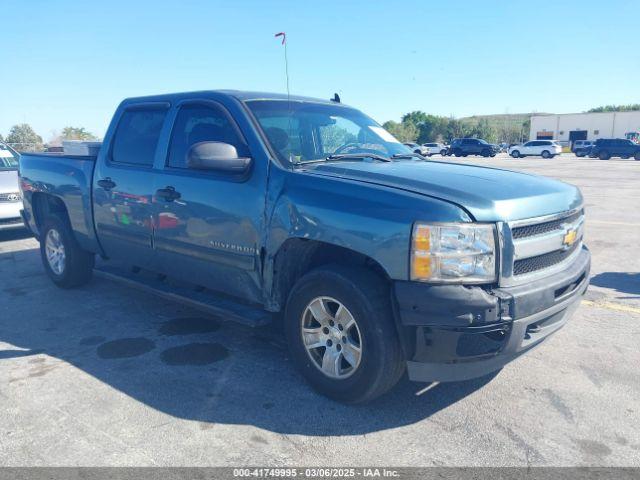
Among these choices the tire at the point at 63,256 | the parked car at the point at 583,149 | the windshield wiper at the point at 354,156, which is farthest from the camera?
the parked car at the point at 583,149

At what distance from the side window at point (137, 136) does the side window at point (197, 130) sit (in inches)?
10.7

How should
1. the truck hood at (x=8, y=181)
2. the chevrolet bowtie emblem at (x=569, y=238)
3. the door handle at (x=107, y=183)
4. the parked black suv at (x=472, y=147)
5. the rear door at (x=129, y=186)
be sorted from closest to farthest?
the chevrolet bowtie emblem at (x=569, y=238), the rear door at (x=129, y=186), the door handle at (x=107, y=183), the truck hood at (x=8, y=181), the parked black suv at (x=472, y=147)

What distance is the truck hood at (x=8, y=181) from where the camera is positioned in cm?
902

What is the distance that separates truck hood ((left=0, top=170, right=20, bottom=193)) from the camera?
9023mm

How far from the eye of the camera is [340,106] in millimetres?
5016

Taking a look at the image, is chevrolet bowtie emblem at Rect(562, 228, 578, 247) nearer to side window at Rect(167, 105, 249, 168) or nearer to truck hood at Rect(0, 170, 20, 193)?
side window at Rect(167, 105, 249, 168)

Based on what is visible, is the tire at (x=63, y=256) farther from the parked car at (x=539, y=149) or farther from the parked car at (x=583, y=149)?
the parked car at (x=583, y=149)

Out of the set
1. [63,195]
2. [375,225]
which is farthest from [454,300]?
[63,195]

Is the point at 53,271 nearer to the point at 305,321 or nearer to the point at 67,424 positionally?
the point at 67,424

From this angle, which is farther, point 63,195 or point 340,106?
point 63,195

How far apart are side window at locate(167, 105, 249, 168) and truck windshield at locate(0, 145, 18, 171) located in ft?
23.4

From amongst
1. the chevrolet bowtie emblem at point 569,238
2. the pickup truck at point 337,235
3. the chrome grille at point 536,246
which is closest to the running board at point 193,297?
the pickup truck at point 337,235

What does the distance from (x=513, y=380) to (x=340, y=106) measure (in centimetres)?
280

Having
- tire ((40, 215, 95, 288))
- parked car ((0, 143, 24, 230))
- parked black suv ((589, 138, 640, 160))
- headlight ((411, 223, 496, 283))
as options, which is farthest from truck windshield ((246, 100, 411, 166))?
parked black suv ((589, 138, 640, 160))
